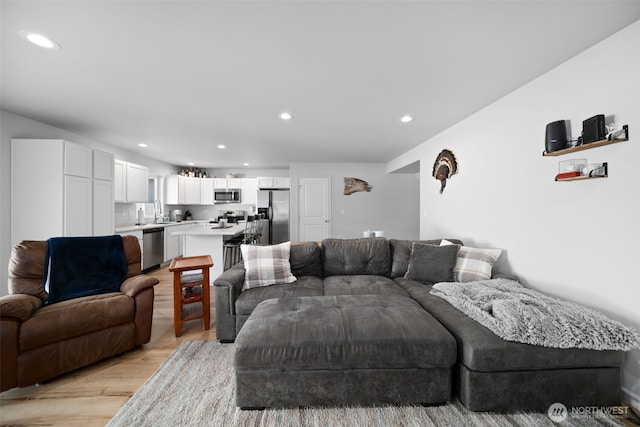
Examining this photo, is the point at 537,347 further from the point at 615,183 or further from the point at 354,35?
the point at 354,35

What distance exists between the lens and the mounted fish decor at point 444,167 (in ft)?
11.0

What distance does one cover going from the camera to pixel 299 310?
178 cm

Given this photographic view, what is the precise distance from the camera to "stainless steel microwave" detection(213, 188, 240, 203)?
22.0 feet

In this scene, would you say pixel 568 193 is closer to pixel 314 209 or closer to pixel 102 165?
pixel 314 209

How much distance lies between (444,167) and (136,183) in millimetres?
5652

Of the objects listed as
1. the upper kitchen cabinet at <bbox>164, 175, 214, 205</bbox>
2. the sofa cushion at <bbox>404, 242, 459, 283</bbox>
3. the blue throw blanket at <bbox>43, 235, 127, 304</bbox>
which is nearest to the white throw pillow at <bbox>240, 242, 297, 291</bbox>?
the blue throw blanket at <bbox>43, 235, 127, 304</bbox>

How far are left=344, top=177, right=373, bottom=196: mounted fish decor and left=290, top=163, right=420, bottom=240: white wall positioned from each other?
0.27ft

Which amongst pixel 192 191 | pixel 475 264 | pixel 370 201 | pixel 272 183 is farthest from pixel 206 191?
pixel 475 264

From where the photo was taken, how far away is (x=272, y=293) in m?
2.31

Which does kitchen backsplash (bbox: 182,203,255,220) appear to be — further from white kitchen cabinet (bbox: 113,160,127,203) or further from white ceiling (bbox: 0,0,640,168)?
white ceiling (bbox: 0,0,640,168)

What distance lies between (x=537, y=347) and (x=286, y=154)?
470 centimetres

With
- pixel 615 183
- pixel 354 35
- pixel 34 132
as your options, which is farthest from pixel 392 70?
pixel 34 132

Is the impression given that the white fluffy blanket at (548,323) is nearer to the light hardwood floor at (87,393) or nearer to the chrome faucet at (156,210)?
the light hardwood floor at (87,393)

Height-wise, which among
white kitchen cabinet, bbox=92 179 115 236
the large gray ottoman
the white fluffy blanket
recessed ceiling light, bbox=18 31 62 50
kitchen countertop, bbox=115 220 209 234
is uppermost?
recessed ceiling light, bbox=18 31 62 50
